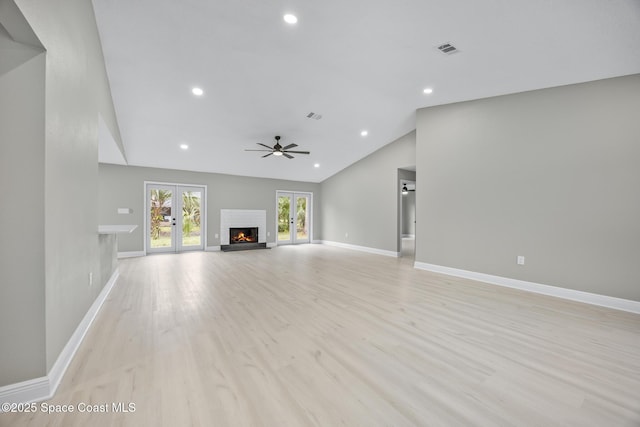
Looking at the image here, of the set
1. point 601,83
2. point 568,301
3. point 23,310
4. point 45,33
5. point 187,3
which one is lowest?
point 568,301

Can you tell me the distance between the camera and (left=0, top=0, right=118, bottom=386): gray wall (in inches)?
56.9

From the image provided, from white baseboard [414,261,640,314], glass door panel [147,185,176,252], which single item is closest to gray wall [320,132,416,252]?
white baseboard [414,261,640,314]

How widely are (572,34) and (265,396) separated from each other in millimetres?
4442

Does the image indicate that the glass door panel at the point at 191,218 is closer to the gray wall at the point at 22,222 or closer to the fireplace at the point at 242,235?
the fireplace at the point at 242,235

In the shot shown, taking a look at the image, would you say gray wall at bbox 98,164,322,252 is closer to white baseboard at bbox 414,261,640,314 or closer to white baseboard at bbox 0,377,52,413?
white baseboard at bbox 414,261,640,314

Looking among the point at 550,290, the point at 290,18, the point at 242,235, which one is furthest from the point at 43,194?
the point at 242,235

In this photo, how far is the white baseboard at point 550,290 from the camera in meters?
3.13

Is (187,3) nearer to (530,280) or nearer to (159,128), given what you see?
(159,128)

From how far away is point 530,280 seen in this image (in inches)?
152

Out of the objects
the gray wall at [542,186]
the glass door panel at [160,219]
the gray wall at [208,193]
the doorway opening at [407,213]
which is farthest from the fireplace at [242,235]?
the gray wall at [542,186]

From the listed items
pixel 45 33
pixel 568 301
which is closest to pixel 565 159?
pixel 568 301

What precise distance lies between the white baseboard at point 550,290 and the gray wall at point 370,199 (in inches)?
86.4

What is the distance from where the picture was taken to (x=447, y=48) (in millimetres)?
3148

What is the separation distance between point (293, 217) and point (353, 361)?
7799 millimetres
